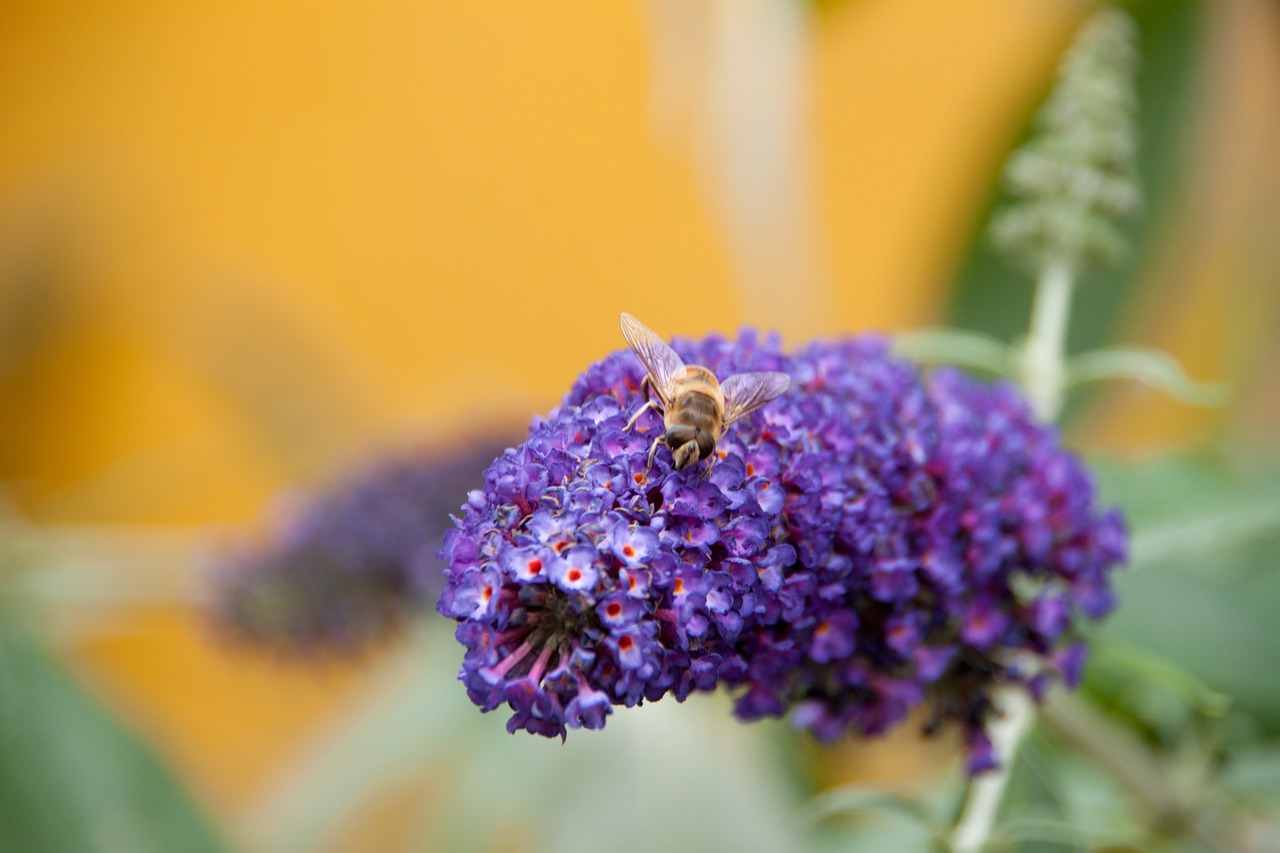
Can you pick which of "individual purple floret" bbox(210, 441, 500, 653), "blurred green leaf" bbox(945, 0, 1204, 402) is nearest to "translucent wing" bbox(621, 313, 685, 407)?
"individual purple floret" bbox(210, 441, 500, 653)

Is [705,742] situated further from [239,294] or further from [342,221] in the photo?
[342,221]

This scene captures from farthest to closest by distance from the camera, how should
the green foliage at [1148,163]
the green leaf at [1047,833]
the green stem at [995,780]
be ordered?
the green foliage at [1148,163]
the green stem at [995,780]
the green leaf at [1047,833]

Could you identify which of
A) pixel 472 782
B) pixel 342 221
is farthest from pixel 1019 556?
pixel 342 221

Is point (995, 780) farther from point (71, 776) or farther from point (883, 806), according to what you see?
point (71, 776)

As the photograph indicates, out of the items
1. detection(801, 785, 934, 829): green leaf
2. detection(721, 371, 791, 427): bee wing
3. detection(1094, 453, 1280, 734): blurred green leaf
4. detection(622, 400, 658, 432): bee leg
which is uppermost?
detection(1094, 453, 1280, 734): blurred green leaf

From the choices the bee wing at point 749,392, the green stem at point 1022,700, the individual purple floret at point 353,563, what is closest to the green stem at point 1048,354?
the green stem at point 1022,700

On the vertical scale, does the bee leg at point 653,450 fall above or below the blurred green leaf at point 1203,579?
below

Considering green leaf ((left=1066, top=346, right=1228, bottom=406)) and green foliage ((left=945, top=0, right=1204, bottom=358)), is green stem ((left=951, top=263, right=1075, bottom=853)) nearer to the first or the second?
green leaf ((left=1066, top=346, right=1228, bottom=406))

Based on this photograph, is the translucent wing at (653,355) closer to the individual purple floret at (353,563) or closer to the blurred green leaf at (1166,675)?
the blurred green leaf at (1166,675)
